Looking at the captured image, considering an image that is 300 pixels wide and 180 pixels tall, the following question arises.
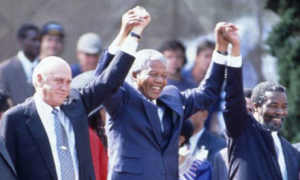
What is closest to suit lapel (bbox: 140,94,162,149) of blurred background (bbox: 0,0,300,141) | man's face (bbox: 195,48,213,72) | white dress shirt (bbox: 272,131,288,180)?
white dress shirt (bbox: 272,131,288,180)

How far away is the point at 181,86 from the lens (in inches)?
421

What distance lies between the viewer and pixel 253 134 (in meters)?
7.52

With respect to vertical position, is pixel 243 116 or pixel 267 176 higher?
pixel 243 116

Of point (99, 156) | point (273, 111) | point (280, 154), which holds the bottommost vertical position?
point (99, 156)

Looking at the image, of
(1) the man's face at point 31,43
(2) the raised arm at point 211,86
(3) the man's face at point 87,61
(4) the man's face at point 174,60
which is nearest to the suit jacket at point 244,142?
(2) the raised arm at point 211,86

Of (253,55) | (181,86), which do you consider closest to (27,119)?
(181,86)

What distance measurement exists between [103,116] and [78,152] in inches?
55.0

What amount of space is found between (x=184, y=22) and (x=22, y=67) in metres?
2.88

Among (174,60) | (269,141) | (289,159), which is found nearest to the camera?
(269,141)

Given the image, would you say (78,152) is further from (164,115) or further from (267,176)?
(267,176)

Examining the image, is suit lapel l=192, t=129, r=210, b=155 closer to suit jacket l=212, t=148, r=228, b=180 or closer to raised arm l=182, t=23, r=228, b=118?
suit jacket l=212, t=148, r=228, b=180

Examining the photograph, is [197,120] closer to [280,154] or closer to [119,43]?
[280,154]

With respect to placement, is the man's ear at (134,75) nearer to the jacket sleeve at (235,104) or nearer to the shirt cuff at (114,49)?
the shirt cuff at (114,49)

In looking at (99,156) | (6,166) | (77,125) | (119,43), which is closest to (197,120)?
(99,156)
